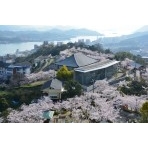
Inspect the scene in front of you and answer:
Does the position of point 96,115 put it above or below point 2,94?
below

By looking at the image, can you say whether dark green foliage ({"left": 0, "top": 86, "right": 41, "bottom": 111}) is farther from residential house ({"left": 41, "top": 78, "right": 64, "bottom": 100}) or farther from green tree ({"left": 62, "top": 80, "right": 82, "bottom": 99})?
green tree ({"left": 62, "top": 80, "right": 82, "bottom": 99})

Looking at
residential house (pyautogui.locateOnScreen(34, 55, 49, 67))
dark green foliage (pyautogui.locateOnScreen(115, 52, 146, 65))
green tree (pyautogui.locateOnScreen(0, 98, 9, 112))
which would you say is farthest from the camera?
dark green foliage (pyautogui.locateOnScreen(115, 52, 146, 65))

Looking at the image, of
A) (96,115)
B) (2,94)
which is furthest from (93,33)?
(2,94)

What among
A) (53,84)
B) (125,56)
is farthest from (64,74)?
(125,56)

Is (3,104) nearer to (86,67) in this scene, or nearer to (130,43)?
(86,67)

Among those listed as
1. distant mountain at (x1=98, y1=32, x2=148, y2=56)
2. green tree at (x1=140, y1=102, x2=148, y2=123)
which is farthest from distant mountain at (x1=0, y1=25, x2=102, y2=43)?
green tree at (x1=140, y1=102, x2=148, y2=123)
